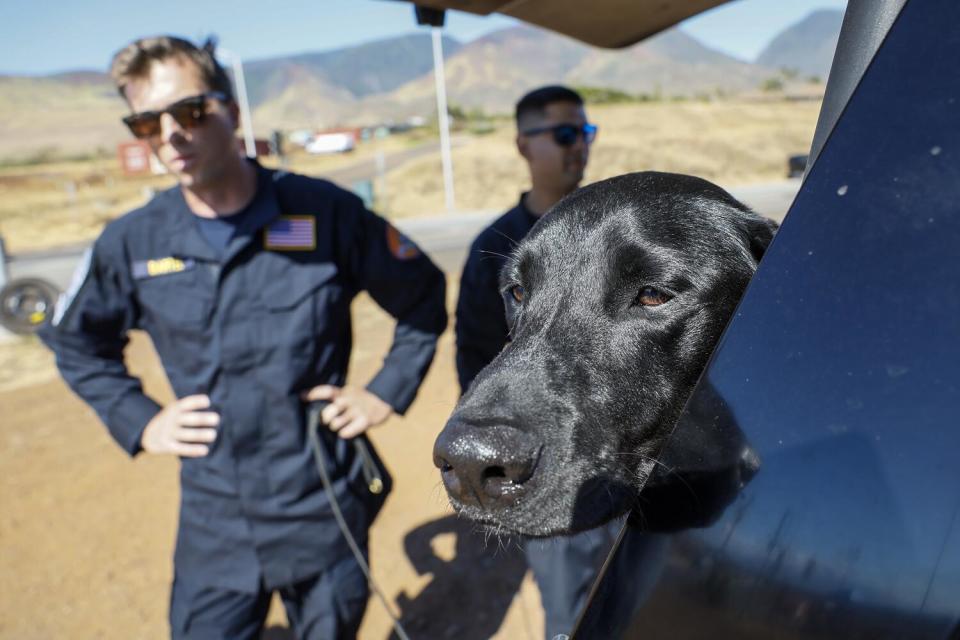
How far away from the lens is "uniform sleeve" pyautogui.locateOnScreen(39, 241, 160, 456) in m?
2.80

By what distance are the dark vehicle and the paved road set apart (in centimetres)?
1210

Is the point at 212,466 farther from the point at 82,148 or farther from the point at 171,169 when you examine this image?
the point at 82,148

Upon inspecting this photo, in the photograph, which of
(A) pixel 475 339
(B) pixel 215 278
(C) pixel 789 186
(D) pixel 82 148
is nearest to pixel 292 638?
(A) pixel 475 339

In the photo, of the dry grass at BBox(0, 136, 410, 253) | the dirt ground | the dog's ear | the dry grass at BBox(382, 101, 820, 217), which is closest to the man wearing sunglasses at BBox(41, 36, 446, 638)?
the dirt ground

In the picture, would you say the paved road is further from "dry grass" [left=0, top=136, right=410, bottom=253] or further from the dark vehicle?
the dark vehicle

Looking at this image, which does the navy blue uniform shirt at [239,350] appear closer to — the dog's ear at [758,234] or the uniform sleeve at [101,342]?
the uniform sleeve at [101,342]

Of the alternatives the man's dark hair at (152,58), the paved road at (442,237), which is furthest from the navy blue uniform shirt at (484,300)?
the paved road at (442,237)

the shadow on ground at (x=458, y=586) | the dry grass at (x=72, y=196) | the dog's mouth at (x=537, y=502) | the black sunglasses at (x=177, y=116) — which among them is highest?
the black sunglasses at (x=177, y=116)

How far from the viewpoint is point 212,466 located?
2.75 m

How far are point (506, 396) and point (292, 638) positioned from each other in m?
3.12

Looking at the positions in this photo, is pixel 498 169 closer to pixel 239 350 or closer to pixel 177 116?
pixel 177 116

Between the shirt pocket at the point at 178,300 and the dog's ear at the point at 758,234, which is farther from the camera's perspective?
the shirt pocket at the point at 178,300

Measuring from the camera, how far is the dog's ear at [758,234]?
1935 mm

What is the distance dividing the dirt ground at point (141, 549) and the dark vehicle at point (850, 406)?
2089mm
